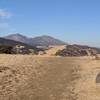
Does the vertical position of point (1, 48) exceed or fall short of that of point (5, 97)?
it exceeds it

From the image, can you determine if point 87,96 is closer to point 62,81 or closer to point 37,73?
point 62,81

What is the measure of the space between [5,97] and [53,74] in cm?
958

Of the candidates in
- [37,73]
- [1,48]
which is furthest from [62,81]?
[1,48]

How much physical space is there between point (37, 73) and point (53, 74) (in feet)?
4.35

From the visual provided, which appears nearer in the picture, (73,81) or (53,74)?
(73,81)

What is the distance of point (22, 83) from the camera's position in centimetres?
2031

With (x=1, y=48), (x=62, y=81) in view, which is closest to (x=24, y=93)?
(x=62, y=81)

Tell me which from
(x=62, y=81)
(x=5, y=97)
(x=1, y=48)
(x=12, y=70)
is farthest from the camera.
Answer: (x=1, y=48)

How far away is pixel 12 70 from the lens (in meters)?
25.2

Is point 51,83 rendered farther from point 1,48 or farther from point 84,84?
point 1,48

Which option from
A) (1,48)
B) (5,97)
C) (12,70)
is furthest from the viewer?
(1,48)

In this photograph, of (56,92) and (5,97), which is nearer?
(5,97)

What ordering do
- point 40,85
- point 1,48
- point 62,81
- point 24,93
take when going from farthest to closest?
point 1,48 < point 62,81 < point 40,85 < point 24,93

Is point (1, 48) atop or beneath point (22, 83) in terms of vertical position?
atop
